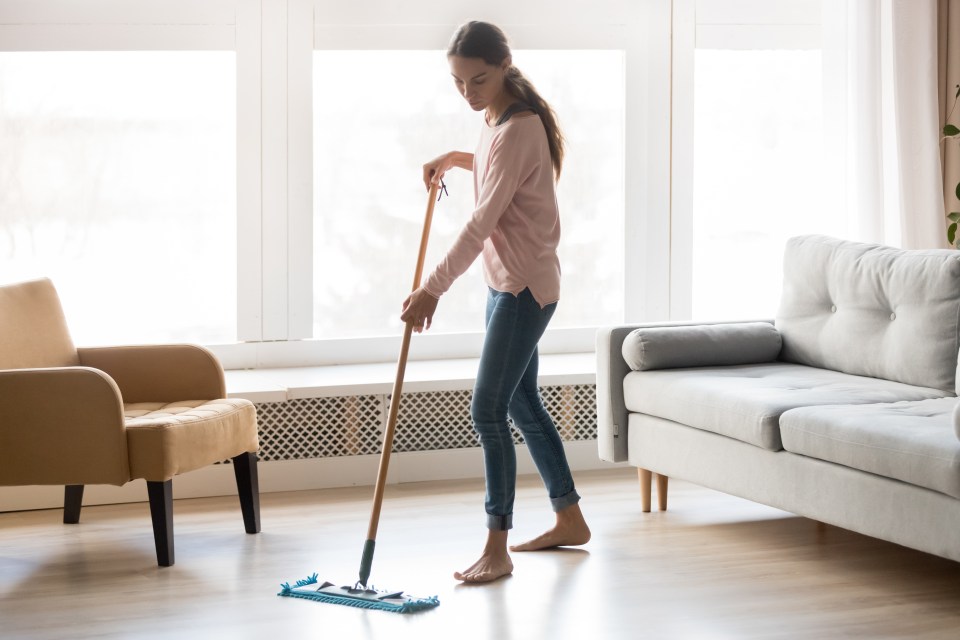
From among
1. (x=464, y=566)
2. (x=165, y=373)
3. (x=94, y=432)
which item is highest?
(x=165, y=373)

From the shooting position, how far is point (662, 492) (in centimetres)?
357

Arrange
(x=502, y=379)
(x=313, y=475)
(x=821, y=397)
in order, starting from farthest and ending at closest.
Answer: (x=313, y=475), (x=821, y=397), (x=502, y=379)

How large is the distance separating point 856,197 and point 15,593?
3308 millimetres

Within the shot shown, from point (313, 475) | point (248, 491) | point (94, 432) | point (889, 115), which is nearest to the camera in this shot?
point (94, 432)

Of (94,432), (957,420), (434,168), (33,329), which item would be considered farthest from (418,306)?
(33,329)

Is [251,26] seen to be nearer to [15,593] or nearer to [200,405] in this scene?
[200,405]

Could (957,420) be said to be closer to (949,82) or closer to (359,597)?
(359,597)

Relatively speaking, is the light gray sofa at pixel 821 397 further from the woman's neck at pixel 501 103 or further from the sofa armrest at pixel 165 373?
the sofa armrest at pixel 165 373

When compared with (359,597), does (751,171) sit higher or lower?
higher

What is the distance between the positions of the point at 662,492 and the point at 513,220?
1.22 meters

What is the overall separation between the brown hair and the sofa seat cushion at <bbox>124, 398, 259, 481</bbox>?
45.5 inches

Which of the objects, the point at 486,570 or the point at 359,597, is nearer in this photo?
the point at 359,597

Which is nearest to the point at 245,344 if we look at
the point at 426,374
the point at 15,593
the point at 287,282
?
the point at 287,282

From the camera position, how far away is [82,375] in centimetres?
296
